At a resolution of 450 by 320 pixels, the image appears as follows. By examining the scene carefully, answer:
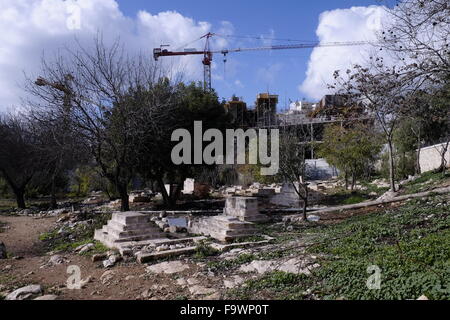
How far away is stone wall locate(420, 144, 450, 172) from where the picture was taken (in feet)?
68.2

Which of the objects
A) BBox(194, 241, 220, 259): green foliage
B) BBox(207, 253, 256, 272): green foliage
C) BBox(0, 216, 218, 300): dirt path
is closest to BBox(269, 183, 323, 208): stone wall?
BBox(194, 241, 220, 259): green foliage

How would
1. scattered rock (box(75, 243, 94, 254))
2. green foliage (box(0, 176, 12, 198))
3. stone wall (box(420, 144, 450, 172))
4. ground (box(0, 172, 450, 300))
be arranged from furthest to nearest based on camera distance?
1. green foliage (box(0, 176, 12, 198))
2. stone wall (box(420, 144, 450, 172))
3. scattered rock (box(75, 243, 94, 254))
4. ground (box(0, 172, 450, 300))

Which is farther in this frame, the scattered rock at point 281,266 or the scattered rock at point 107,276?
the scattered rock at point 107,276

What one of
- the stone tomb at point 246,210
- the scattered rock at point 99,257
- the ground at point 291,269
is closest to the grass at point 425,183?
the ground at point 291,269

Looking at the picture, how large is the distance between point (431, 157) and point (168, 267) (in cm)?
2049

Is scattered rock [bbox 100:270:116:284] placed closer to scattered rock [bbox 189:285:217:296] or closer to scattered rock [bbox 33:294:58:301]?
scattered rock [bbox 33:294:58:301]

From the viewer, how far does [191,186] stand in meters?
24.2

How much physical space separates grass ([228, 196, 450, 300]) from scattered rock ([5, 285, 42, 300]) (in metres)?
3.12

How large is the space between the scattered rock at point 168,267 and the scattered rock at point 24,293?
1.86 m

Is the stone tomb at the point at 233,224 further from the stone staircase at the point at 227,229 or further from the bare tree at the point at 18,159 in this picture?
the bare tree at the point at 18,159

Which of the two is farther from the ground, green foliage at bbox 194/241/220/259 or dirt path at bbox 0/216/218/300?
green foliage at bbox 194/241/220/259

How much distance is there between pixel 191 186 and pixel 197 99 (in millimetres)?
7960

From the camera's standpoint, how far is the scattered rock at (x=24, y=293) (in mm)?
5398

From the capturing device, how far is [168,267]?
673cm
